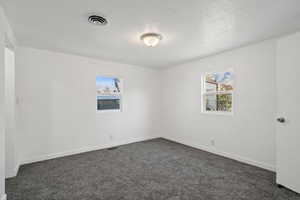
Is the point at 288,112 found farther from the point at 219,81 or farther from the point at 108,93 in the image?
the point at 108,93

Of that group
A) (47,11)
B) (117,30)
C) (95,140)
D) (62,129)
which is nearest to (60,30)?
(47,11)

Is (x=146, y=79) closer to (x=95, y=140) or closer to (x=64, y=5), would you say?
(x=95, y=140)

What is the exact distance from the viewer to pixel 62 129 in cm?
324

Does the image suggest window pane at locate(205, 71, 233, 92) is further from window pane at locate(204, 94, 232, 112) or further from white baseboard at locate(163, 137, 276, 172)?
white baseboard at locate(163, 137, 276, 172)

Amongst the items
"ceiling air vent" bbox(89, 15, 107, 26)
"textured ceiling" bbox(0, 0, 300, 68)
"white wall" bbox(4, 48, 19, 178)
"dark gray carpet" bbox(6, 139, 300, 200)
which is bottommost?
"dark gray carpet" bbox(6, 139, 300, 200)

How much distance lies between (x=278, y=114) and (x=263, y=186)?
3.64ft

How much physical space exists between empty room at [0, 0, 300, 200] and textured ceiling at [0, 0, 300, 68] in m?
0.02

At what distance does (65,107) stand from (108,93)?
3.75 feet

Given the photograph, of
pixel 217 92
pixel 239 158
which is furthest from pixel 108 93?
pixel 239 158

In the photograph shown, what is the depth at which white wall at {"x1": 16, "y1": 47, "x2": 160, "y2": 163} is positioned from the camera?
287 centimetres

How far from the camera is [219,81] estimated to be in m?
3.49

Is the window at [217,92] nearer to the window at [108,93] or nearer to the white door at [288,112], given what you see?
the white door at [288,112]

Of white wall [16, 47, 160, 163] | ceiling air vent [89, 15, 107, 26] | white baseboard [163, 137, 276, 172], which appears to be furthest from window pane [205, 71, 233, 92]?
ceiling air vent [89, 15, 107, 26]

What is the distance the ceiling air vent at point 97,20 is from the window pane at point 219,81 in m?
2.79
